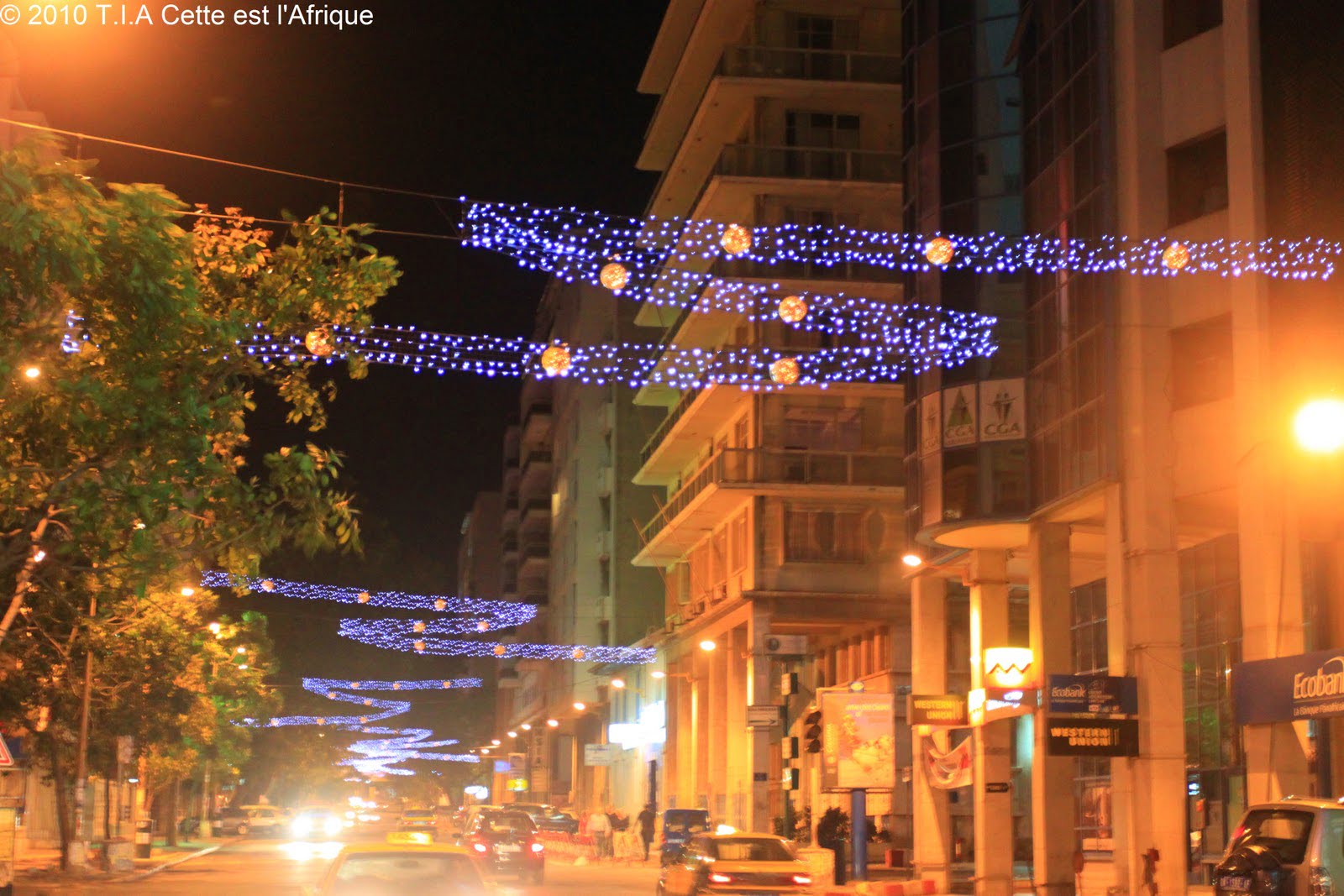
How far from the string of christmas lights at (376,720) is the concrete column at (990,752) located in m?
46.7

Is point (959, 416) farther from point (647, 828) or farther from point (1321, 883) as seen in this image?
point (647, 828)

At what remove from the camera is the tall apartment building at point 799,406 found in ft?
174

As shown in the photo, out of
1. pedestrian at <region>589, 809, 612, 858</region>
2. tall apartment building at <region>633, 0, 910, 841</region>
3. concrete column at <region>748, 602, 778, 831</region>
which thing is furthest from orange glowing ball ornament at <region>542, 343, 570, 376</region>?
pedestrian at <region>589, 809, 612, 858</region>

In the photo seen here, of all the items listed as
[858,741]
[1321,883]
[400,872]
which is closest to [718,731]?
[858,741]

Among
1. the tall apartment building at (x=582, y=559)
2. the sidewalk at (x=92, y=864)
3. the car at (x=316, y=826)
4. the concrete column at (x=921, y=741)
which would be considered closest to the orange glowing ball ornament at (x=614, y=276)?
the concrete column at (x=921, y=741)

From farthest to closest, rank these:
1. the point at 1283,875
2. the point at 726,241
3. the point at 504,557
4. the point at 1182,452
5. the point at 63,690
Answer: the point at 504,557 < the point at 63,690 < the point at 1182,452 < the point at 726,241 < the point at 1283,875

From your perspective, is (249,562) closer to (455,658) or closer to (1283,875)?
(1283,875)

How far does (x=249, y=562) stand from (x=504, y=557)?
11515cm

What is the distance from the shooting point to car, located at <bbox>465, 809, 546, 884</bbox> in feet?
122

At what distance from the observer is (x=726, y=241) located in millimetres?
27250

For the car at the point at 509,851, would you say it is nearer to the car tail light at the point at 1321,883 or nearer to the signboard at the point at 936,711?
the signboard at the point at 936,711

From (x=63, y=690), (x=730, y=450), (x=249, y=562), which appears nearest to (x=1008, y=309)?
(x=730, y=450)

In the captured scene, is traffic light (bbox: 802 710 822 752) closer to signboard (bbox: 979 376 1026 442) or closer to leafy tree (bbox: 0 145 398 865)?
signboard (bbox: 979 376 1026 442)

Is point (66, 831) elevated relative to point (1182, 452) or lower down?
lower down
